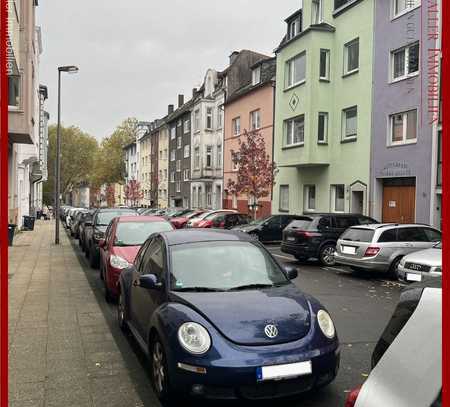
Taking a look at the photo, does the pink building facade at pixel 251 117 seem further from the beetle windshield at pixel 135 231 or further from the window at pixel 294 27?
the beetle windshield at pixel 135 231

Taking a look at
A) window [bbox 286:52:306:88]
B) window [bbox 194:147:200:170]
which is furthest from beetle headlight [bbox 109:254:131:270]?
window [bbox 194:147:200:170]

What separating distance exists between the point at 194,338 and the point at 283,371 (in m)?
0.80

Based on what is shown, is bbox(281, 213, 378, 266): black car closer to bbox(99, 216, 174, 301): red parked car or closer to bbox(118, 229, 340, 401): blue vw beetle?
bbox(99, 216, 174, 301): red parked car

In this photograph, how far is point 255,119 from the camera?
1326 inches

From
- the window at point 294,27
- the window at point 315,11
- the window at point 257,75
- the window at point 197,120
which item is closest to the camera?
the window at point 315,11

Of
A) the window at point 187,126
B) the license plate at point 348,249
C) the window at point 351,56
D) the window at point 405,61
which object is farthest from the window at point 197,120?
the license plate at point 348,249

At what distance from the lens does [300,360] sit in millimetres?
4254

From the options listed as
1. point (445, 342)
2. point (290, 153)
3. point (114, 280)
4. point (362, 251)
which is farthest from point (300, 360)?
point (290, 153)

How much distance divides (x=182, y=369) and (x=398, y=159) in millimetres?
17016

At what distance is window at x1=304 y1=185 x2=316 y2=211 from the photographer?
84.8ft

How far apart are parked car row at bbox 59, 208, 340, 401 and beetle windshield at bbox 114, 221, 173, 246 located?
3897 mm

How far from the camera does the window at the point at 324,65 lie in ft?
80.4

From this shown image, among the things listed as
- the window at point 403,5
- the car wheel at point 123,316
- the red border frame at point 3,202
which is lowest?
the car wheel at point 123,316

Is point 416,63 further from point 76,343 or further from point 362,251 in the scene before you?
point 76,343
